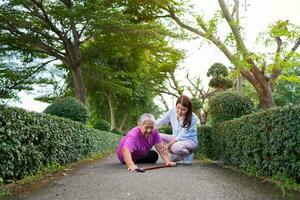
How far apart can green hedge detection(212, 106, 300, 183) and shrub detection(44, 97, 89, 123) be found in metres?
6.08

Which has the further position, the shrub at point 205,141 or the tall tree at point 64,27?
the tall tree at point 64,27

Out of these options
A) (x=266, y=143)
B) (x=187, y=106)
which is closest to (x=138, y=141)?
(x=187, y=106)

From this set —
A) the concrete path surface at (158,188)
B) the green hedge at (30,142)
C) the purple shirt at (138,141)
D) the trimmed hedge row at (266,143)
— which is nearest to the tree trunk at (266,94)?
the trimmed hedge row at (266,143)

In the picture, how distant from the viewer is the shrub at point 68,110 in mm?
12828

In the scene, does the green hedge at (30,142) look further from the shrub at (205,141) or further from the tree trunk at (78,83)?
the tree trunk at (78,83)

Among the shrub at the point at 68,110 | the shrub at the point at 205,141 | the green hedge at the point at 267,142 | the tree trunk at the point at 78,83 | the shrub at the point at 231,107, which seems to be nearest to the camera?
the green hedge at the point at 267,142

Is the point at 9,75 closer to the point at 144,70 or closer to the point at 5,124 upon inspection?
the point at 144,70

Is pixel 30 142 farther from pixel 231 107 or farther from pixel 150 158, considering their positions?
pixel 231 107

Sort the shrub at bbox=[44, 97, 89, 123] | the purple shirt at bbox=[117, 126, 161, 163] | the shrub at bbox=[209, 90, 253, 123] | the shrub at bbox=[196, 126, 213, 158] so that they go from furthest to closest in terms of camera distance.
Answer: the shrub at bbox=[44, 97, 89, 123]
the shrub at bbox=[196, 126, 213, 158]
the shrub at bbox=[209, 90, 253, 123]
the purple shirt at bbox=[117, 126, 161, 163]

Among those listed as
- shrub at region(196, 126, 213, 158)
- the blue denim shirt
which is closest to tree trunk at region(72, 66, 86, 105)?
shrub at region(196, 126, 213, 158)

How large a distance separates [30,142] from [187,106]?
11.1 feet

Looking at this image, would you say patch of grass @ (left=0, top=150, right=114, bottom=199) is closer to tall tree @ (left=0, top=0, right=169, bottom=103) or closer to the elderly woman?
the elderly woman

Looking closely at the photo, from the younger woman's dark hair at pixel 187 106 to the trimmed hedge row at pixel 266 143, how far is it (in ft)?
2.56

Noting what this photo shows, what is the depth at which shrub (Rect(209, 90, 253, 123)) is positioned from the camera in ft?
32.9
